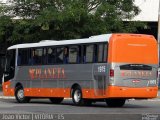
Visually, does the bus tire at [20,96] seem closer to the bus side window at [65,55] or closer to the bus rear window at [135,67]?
the bus side window at [65,55]

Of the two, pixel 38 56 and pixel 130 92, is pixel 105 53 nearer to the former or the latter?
pixel 130 92

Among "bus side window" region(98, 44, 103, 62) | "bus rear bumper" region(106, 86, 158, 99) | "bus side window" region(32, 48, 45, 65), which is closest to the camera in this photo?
"bus rear bumper" region(106, 86, 158, 99)

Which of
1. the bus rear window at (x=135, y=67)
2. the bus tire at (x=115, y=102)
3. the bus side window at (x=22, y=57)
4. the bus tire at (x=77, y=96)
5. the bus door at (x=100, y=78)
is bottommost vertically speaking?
the bus tire at (x=115, y=102)

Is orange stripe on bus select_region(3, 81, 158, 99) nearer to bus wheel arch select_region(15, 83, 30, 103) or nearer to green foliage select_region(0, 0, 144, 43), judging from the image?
bus wheel arch select_region(15, 83, 30, 103)

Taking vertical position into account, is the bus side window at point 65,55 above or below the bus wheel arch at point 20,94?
above

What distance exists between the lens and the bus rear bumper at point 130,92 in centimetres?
2658

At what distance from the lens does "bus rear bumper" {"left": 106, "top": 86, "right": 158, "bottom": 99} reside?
26.6 meters

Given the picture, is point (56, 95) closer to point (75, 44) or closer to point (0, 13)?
point (75, 44)

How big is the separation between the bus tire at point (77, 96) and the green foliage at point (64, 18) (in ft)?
35.2

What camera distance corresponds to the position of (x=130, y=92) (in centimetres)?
2689

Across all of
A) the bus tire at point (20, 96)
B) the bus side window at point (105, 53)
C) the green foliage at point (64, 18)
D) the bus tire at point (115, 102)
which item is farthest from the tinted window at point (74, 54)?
the green foliage at point (64, 18)

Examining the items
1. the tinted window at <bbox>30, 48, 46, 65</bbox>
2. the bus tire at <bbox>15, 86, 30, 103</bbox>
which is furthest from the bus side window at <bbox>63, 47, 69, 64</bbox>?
the bus tire at <bbox>15, 86, 30, 103</bbox>

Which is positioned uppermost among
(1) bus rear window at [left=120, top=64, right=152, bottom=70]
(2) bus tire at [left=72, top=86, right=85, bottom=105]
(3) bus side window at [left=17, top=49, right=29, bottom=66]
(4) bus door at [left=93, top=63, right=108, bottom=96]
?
(3) bus side window at [left=17, top=49, right=29, bottom=66]

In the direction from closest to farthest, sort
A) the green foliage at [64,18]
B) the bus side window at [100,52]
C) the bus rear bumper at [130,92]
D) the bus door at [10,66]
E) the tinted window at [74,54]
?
the bus rear bumper at [130,92] → the bus side window at [100,52] → the tinted window at [74,54] → the bus door at [10,66] → the green foliage at [64,18]
